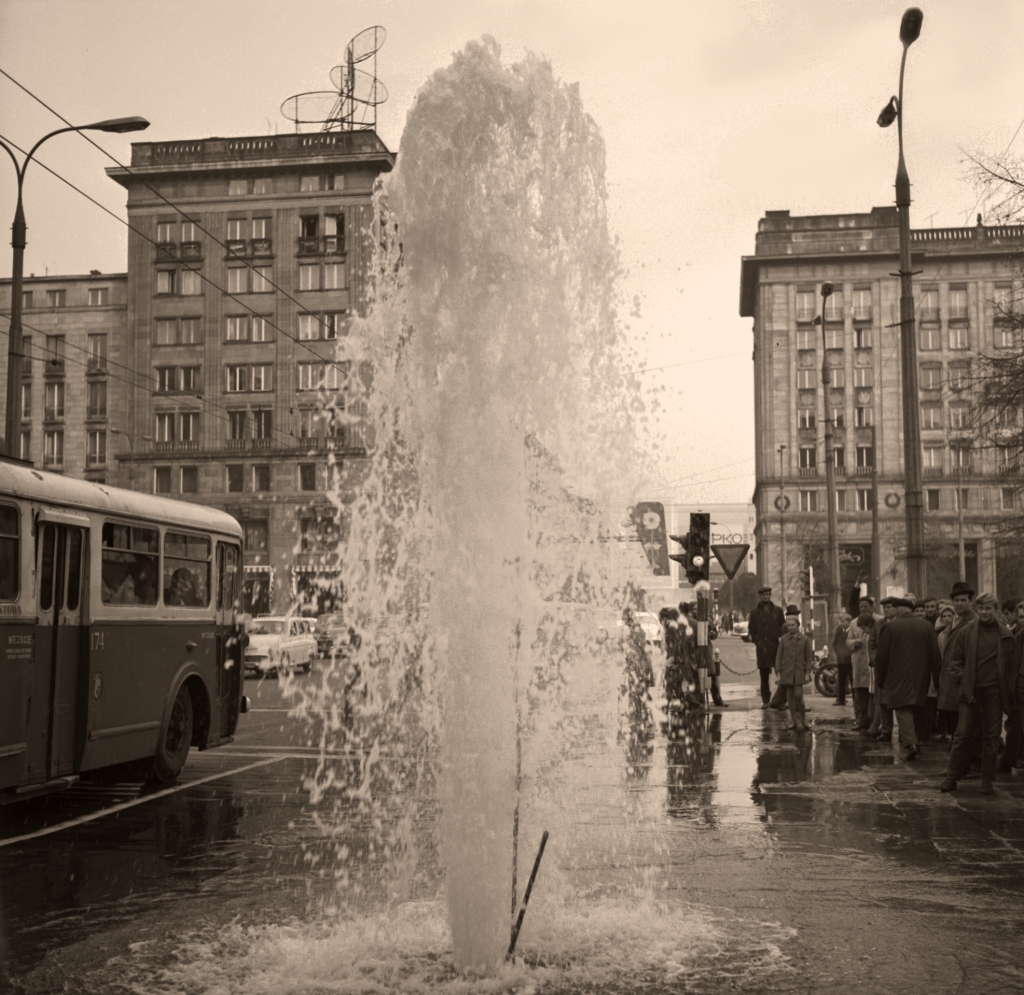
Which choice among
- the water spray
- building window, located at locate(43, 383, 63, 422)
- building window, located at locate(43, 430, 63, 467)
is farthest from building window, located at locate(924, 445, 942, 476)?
the water spray

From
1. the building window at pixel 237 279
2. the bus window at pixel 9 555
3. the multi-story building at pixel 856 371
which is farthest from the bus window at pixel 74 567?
the multi-story building at pixel 856 371

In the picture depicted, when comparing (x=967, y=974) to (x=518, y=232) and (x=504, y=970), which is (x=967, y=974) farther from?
(x=518, y=232)

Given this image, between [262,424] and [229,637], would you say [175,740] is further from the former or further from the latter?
[262,424]

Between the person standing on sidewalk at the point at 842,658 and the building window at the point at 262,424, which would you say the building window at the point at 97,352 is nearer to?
the building window at the point at 262,424

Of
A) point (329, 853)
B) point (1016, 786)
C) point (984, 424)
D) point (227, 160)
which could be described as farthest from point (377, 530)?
point (227, 160)

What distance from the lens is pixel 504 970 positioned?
611 centimetres

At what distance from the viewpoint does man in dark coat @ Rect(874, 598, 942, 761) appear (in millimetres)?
14844

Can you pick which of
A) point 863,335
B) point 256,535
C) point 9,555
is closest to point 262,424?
point 256,535

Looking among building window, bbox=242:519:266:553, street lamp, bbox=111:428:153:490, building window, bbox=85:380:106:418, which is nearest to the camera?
building window, bbox=242:519:266:553

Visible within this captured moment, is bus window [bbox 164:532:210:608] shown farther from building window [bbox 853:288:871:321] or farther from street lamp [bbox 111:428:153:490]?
building window [bbox 853:288:871:321]

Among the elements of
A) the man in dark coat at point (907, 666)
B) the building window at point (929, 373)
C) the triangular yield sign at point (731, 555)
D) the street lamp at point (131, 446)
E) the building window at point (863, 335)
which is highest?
the building window at point (863, 335)

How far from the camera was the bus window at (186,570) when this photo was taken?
13195 mm

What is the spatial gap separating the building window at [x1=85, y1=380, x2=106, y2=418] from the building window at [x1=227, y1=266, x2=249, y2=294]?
1047 centimetres

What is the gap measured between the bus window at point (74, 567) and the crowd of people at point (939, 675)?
→ 790 centimetres
